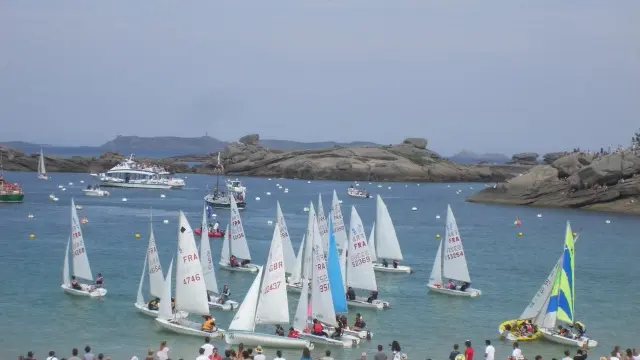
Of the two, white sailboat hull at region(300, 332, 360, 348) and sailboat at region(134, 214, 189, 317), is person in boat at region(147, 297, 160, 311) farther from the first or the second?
white sailboat hull at region(300, 332, 360, 348)

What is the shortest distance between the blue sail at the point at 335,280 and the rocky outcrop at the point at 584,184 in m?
84.4

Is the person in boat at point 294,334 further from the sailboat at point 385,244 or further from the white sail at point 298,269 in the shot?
the sailboat at point 385,244

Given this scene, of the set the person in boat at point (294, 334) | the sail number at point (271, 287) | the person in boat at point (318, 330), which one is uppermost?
the sail number at point (271, 287)

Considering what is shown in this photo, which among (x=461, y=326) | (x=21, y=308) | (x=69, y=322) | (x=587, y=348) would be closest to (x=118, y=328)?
(x=69, y=322)

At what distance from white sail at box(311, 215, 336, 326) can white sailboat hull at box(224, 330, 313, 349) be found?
1630 mm

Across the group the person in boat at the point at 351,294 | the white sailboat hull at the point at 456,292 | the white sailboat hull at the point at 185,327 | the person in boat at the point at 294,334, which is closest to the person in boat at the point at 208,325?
the white sailboat hull at the point at 185,327

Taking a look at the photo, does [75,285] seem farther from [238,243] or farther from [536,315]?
[536,315]

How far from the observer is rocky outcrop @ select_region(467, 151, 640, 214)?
120 meters

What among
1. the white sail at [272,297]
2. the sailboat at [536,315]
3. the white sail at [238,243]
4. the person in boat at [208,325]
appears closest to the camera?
the white sail at [272,297]

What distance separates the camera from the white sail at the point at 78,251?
5169 centimetres

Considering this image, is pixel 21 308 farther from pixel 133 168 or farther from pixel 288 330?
pixel 133 168

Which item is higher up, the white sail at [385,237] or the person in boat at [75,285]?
the white sail at [385,237]

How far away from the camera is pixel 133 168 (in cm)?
17338

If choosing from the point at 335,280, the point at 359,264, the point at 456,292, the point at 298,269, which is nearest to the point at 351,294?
the point at 359,264
